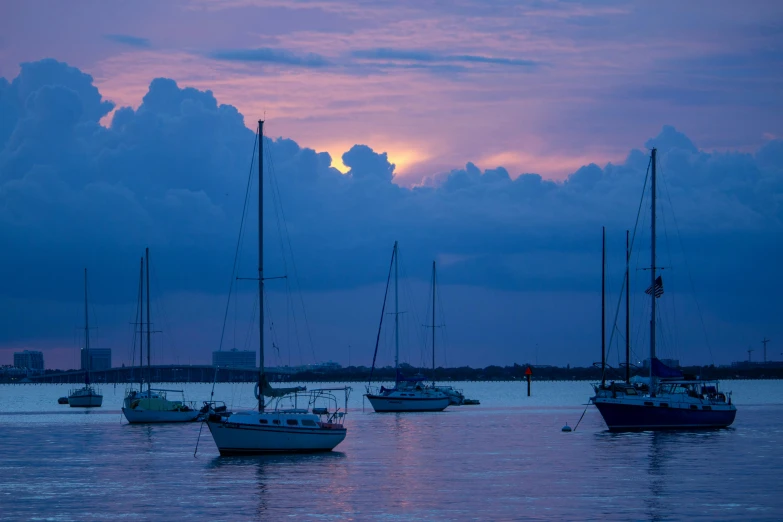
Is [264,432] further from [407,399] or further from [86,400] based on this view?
[86,400]

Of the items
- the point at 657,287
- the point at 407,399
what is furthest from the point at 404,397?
the point at 657,287

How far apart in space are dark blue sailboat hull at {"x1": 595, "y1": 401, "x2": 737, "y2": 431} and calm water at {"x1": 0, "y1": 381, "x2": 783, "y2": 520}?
3.77ft

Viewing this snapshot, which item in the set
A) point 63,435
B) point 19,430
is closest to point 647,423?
point 63,435

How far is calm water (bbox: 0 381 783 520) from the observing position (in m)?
36.5

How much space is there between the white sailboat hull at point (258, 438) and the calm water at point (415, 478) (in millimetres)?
562

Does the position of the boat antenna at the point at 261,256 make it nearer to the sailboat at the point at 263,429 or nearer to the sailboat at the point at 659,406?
the sailboat at the point at 263,429

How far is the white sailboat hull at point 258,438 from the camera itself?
53.2 metres

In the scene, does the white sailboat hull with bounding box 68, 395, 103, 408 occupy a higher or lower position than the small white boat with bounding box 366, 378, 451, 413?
lower

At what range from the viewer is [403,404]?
365 feet

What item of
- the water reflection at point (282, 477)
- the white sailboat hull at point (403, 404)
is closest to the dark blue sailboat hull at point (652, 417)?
the water reflection at point (282, 477)

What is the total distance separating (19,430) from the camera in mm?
86625

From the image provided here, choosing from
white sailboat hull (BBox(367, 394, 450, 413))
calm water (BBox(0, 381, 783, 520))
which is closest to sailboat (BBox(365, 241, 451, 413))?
white sailboat hull (BBox(367, 394, 450, 413))

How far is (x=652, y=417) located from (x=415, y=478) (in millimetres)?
30477

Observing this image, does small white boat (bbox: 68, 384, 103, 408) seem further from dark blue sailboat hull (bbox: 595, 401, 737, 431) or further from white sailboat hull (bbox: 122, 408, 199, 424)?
dark blue sailboat hull (bbox: 595, 401, 737, 431)
